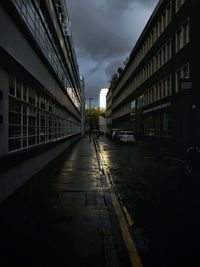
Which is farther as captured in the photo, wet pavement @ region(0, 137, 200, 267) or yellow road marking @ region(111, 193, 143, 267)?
wet pavement @ region(0, 137, 200, 267)

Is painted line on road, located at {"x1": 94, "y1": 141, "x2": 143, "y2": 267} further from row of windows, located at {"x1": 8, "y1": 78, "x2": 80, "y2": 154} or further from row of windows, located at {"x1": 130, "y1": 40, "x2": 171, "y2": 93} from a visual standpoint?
row of windows, located at {"x1": 130, "y1": 40, "x2": 171, "y2": 93}

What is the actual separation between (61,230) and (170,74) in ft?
113

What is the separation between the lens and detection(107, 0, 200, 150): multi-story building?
1258 inches

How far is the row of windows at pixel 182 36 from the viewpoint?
113 feet

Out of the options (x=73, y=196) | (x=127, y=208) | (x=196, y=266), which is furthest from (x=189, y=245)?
(x=73, y=196)

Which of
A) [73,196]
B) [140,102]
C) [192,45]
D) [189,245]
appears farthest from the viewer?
[140,102]

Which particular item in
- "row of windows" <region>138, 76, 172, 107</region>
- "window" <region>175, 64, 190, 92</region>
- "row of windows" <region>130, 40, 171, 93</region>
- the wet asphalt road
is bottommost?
the wet asphalt road

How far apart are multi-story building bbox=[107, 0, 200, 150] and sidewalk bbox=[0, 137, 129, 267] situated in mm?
21076

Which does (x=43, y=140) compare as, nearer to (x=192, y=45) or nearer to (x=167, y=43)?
(x=192, y=45)

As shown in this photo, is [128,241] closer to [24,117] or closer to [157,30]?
[24,117]

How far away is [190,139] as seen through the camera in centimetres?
3266

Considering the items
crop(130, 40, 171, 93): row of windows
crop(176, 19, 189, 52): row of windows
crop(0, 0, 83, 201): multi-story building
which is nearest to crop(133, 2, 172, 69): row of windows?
crop(130, 40, 171, 93): row of windows

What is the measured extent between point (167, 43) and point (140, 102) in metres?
20.5

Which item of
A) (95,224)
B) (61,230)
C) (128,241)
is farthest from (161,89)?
(128,241)
